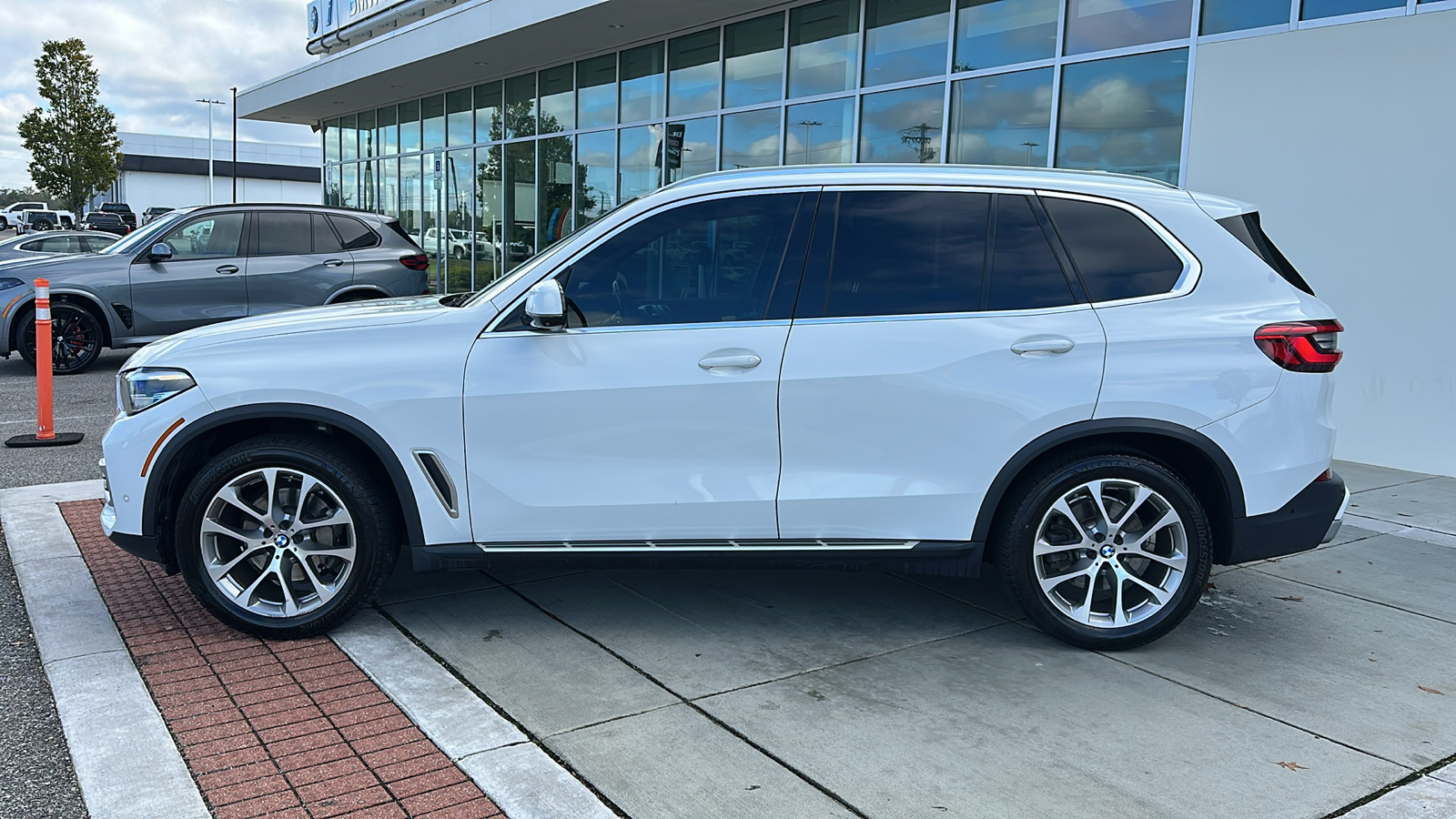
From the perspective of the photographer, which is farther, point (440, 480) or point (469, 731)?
point (440, 480)

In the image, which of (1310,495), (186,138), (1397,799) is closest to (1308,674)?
(1310,495)

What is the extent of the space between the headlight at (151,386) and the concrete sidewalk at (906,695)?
3.36ft

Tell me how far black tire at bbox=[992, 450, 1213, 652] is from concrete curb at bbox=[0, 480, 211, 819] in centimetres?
297

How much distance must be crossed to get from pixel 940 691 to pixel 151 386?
321cm

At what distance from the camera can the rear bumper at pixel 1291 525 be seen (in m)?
4.26

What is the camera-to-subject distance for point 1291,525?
4.27 metres

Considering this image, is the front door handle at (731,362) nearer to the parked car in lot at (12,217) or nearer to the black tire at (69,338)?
the black tire at (69,338)

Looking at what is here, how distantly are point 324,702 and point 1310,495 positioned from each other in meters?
3.77

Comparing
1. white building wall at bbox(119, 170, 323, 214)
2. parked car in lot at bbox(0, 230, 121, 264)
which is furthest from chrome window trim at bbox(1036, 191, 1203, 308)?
white building wall at bbox(119, 170, 323, 214)

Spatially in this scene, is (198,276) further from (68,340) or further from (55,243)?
(55,243)

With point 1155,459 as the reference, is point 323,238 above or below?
above

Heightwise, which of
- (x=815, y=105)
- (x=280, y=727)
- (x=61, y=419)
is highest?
(x=815, y=105)

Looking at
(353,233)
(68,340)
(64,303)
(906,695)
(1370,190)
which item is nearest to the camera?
(906,695)

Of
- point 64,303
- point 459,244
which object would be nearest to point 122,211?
point 459,244
